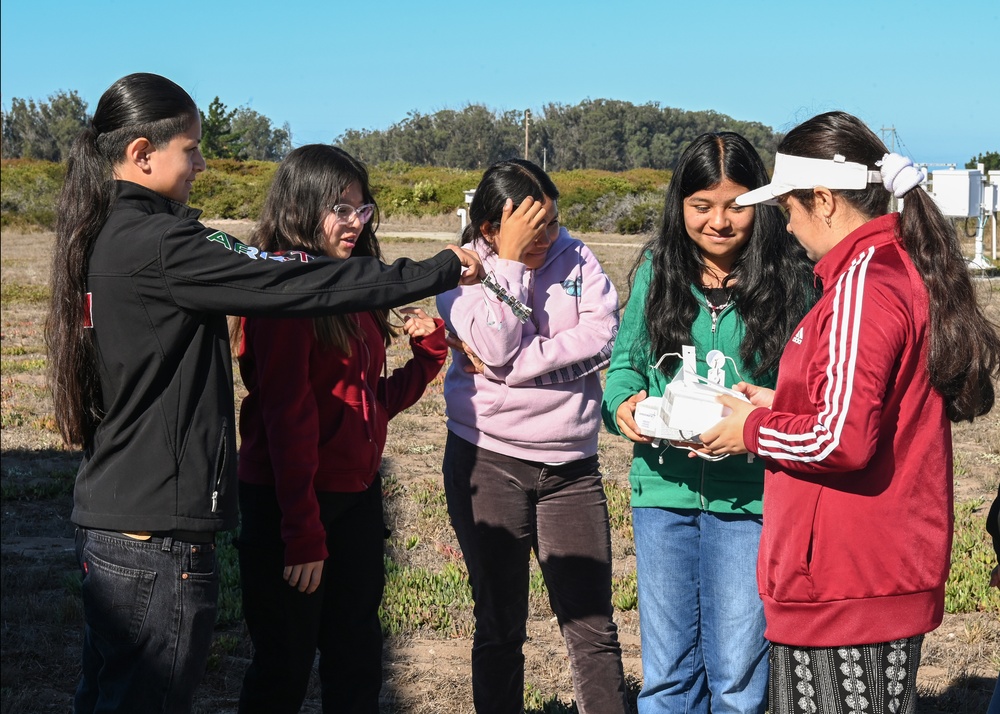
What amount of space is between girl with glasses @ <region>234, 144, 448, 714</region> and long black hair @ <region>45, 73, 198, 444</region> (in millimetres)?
538

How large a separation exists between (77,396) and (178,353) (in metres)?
0.27

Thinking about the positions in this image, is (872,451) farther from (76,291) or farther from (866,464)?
(76,291)

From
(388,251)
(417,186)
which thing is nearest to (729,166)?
(388,251)

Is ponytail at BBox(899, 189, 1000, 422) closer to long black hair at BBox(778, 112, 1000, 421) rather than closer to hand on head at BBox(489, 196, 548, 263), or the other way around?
long black hair at BBox(778, 112, 1000, 421)

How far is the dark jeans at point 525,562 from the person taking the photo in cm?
320

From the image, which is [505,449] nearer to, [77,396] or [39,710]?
[77,396]

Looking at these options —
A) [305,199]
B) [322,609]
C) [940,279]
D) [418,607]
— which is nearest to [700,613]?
[322,609]

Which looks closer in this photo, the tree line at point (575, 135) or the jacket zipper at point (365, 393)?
the jacket zipper at point (365, 393)

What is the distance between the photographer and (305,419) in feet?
8.98

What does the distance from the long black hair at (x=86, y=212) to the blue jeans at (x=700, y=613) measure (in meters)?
1.61

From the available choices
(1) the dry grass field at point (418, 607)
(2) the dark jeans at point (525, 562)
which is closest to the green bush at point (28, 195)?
(1) the dry grass field at point (418, 607)

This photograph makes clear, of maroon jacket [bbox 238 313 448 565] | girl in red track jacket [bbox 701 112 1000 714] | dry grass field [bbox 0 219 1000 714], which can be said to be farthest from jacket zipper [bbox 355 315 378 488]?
dry grass field [bbox 0 219 1000 714]

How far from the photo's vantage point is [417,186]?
39594 millimetres

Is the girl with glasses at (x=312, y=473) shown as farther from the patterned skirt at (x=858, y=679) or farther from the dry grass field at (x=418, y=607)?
the patterned skirt at (x=858, y=679)
